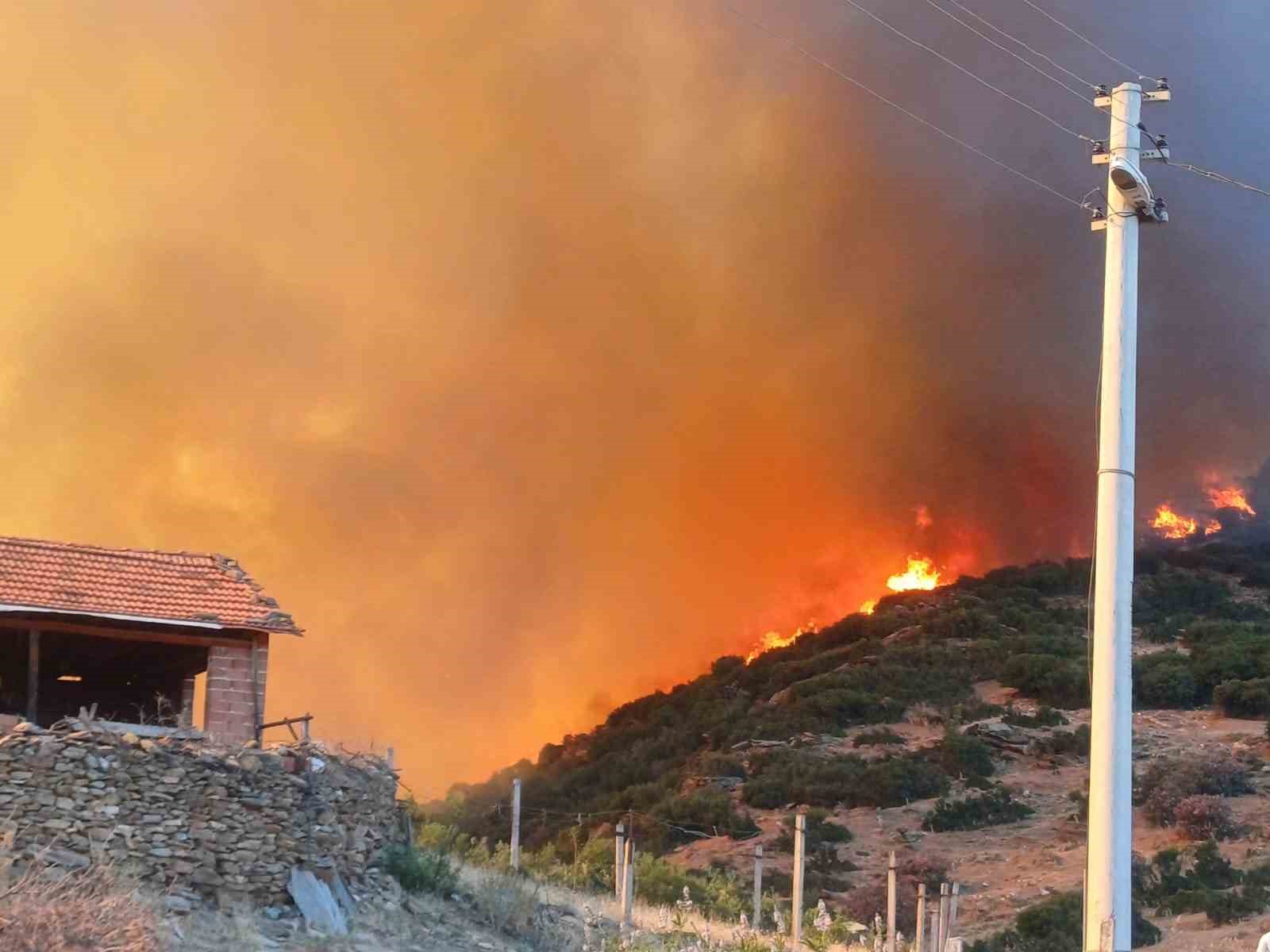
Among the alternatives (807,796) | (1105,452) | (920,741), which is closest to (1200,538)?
(920,741)

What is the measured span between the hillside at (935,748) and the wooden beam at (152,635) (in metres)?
11.6

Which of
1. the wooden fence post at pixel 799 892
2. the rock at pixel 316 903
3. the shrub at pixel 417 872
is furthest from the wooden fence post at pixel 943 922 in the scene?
the rock at pixel 316 903

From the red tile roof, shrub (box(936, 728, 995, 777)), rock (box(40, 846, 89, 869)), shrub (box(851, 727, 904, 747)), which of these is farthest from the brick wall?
shrub (box(851, 727, 904, 747))

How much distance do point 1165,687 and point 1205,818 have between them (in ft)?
41.2

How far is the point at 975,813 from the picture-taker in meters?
41.4

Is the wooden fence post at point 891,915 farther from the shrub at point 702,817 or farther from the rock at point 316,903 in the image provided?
the shrub at point 702,817

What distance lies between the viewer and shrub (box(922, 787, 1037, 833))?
41.0 meters

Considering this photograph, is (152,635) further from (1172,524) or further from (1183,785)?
(1172,524)

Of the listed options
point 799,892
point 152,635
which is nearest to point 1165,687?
point 799,892

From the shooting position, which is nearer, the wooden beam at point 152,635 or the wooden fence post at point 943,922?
the wooden beam at point 152,635

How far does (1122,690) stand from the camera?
11.9m

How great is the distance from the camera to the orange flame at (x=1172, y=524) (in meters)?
70.6

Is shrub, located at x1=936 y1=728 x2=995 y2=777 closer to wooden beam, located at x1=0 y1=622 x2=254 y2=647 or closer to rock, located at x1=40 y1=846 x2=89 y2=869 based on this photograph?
wooden beam, located at x1=0 y1=622 x2=254 y2=647

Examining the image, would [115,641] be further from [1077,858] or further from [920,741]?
[920,741]
